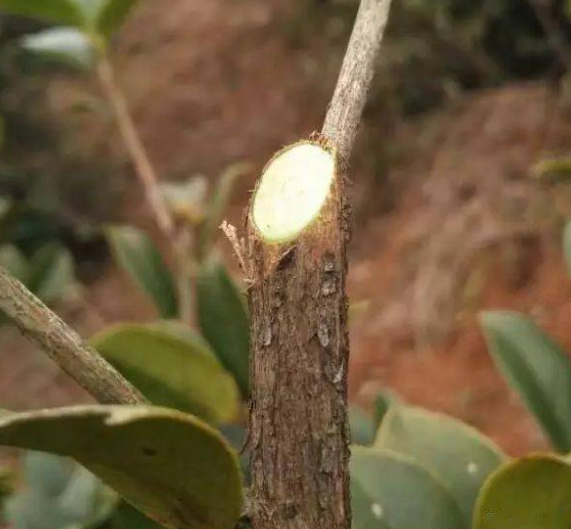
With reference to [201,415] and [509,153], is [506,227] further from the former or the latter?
[201,415]

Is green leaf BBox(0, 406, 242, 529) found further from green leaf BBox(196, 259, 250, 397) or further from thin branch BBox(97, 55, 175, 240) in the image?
thin branch BBox(97, 55, 175, 240)

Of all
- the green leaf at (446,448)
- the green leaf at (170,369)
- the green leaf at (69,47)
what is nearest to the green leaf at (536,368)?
the green leaf at (446,448)

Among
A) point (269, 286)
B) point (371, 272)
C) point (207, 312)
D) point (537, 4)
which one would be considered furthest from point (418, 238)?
point (269, 286)

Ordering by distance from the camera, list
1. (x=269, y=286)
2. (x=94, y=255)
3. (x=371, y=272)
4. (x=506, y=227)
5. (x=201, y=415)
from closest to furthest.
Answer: (x=269, y=286), (x=201, y=415), (x=506, y=227), (x=371, y=272), (x=94, y=255)

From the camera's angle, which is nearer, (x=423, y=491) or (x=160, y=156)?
(x=423, y=491)

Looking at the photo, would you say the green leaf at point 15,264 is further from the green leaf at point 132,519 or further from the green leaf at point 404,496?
the green leaf at point 404,496

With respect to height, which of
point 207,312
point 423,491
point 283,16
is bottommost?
point 423,491

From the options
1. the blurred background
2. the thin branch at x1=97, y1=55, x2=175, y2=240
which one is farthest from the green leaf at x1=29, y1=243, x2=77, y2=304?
the thin branch at x1=97, y1=55, x2=175, y2=240
